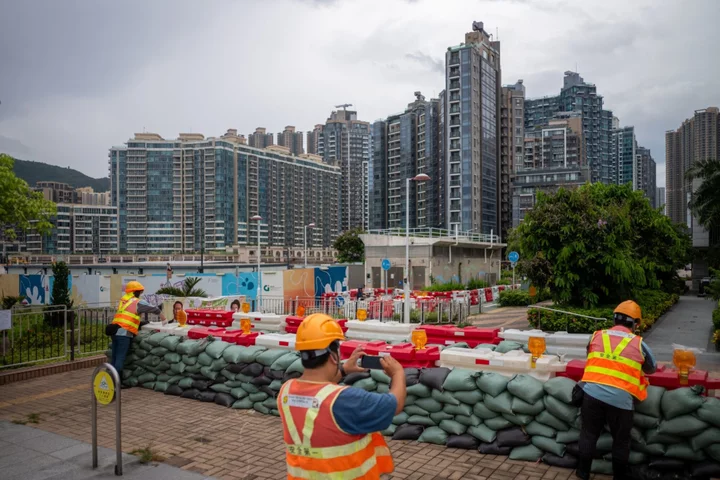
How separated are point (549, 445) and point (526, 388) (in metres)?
0.56

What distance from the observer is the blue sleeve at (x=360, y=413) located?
246 centimetres

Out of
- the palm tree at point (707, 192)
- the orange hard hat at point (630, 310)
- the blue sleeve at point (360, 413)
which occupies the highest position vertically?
the palm tree at point (707, 192)

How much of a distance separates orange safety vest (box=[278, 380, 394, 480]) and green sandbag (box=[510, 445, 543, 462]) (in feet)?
9.39

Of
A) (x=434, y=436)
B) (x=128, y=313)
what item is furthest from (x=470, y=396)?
(x=128, y=313)

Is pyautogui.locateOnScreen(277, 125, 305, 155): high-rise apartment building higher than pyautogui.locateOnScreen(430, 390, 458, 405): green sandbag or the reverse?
higher

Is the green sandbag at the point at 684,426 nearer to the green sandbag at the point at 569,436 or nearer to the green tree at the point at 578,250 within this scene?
the green sandbag at the point at 569,436

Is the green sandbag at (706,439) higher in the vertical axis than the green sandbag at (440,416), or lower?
higher

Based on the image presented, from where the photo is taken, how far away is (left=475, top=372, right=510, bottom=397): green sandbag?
510 centimetres

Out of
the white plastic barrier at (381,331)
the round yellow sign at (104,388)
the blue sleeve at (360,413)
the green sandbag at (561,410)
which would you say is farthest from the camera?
the white plastic barrier at (381,331)

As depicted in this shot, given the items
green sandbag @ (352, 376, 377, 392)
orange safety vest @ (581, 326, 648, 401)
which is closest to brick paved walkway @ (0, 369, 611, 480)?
green sandbag @ (352, 376, 377, 392)

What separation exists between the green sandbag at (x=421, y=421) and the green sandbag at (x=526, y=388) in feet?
3.23

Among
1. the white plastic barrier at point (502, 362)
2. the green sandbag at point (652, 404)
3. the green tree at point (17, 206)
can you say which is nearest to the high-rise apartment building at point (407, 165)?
the green tree at point (17, 206)

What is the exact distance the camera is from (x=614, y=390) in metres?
4.24

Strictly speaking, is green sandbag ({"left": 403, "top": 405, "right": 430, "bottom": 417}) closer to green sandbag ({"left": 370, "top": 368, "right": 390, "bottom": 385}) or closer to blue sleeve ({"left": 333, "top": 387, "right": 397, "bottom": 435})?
green sandbag ({"left": 370, "top": 368, "right": 390, "bottom": 385})
